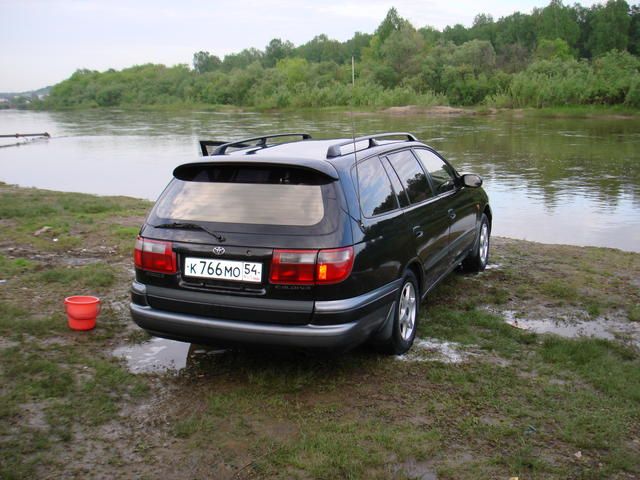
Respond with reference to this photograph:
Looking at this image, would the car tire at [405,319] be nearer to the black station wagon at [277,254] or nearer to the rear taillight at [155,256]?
the black station wagon at [277,254]

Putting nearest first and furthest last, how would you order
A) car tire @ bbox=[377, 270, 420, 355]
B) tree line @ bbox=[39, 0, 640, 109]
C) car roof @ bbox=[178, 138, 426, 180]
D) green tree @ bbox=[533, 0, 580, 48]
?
car roof @ bbox=[178, 138, 426, 180] → car tire @ bbox=[377, 270, 420, 355] → tree line @ bbox=[39, 0, 640, 109] → green tree @ bbox=[533, 0, 580, 48]

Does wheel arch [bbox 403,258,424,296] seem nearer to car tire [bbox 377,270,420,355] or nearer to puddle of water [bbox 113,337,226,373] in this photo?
car tire [bbox 377,270,420,355]

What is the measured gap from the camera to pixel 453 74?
75.1 m

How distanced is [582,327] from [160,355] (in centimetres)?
345

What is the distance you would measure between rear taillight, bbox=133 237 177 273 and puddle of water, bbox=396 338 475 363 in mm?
1780

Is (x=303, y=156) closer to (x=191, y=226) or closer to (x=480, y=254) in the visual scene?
(x=191, y=226)

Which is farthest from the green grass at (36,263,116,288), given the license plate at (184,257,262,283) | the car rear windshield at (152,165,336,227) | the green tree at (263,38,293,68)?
the green tree at (263,38,293,68)

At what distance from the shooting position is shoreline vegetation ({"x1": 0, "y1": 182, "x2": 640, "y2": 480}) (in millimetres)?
3365

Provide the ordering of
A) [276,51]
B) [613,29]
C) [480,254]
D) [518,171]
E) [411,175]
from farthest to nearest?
[276,51] → [613,29] → [518,171] → [480,254] → [411,175]

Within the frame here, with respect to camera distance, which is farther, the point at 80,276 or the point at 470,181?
the point at 80,276

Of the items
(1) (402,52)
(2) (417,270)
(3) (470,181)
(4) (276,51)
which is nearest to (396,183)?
(2) (417,270)

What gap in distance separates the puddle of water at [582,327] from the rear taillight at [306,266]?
2262mm

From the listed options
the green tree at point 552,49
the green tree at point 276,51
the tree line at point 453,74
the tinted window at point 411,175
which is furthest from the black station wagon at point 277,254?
the green tree at point 276,51

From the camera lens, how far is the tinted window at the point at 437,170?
581 cm
